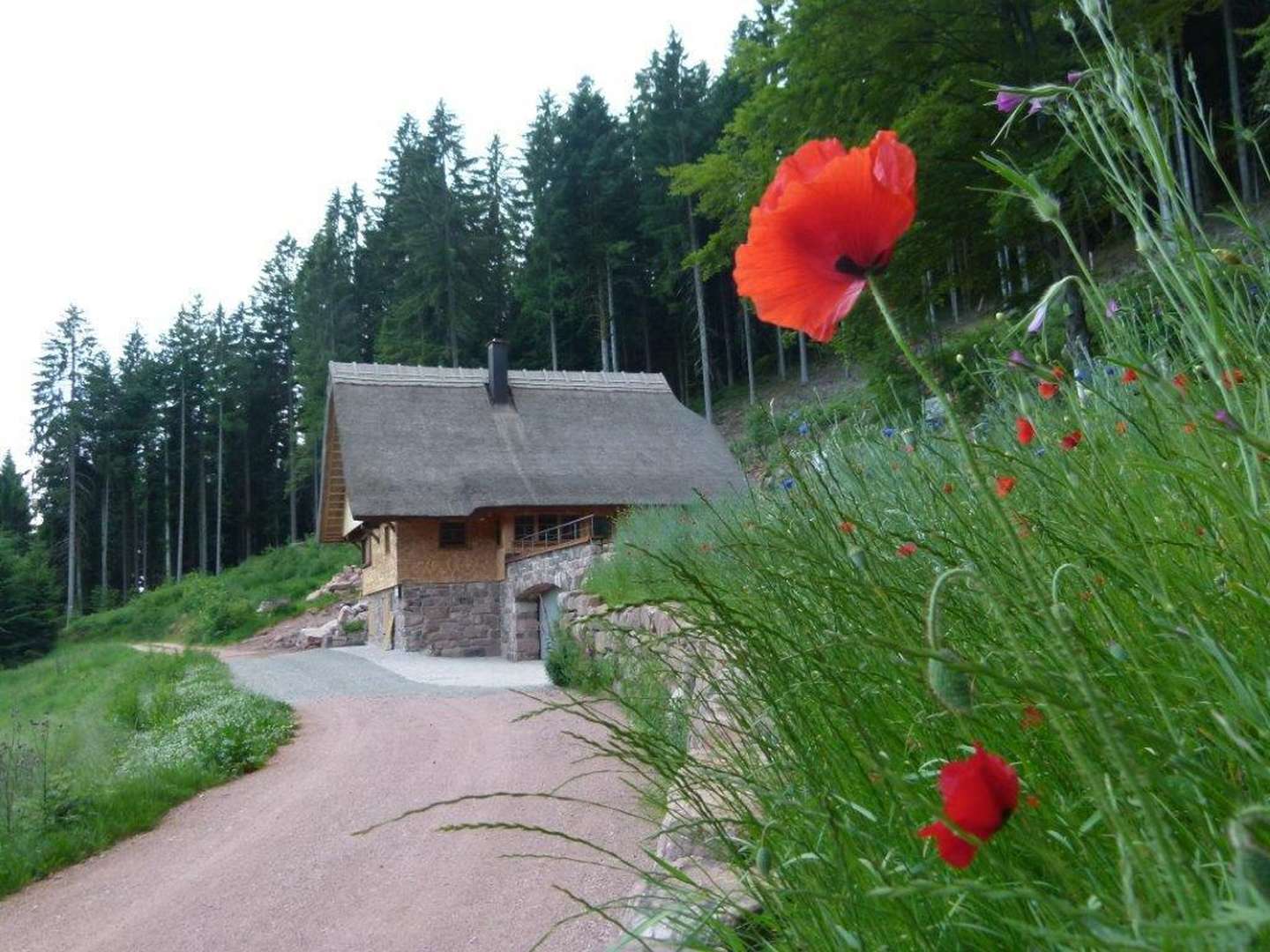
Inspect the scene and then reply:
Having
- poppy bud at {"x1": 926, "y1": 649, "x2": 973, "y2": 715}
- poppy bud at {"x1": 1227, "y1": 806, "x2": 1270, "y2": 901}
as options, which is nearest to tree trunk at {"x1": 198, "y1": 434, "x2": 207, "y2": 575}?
poppy bud at {"x1": 926, "y1": 649, "x2": 973, "y2": 715}

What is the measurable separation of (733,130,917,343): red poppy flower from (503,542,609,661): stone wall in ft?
37.9

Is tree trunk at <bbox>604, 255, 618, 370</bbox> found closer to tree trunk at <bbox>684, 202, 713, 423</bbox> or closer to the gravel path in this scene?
tree trunk at <bbox>684, 202, 713, 423</bbox>

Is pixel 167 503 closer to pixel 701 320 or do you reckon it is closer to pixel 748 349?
pixel 701 320

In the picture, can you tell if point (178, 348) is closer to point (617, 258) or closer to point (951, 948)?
point (617, 258)

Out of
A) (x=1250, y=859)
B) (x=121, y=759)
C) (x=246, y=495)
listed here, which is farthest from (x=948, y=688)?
(x=246, y=495)

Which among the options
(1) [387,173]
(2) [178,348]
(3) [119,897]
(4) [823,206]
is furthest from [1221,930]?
(2) [178,348]

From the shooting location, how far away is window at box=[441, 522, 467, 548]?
1769 centimetres

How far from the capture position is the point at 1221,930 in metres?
0.45

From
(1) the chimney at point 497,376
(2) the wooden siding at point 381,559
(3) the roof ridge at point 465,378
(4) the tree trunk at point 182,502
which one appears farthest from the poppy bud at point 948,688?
(4) the tree trunk at point 182,502

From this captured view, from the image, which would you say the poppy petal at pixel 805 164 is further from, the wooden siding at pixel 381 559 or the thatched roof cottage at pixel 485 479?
the wooden siding at pixel 381 559

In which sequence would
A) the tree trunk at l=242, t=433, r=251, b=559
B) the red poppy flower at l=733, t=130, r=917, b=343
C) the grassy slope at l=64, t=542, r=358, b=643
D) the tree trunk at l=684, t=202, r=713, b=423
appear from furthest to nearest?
1. the tree trunk at l=242, t=433, r=251, b=559
2. the tree trunk at l=684, t=202, r=713, b=423
3. the grassy slope at l=64, t=542, r=358, b=643
4. the red poppy flower at l=733, t=130, r=917, b=343

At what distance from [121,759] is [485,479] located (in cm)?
1027

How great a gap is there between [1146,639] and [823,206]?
2.52 ft

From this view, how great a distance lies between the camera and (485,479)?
17625 mm
